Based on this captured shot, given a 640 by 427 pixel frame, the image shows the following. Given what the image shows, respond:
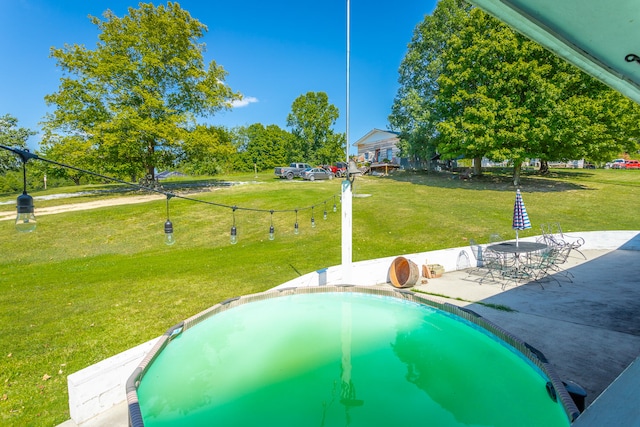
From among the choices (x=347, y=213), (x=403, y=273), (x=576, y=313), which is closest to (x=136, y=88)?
(x=347, y=213)

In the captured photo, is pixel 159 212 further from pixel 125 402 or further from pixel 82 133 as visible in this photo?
pixel 125 402

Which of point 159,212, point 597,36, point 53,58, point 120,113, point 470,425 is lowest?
point 470,425

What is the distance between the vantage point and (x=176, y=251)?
1354cm

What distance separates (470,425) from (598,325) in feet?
12.3

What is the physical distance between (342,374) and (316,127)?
140 feet

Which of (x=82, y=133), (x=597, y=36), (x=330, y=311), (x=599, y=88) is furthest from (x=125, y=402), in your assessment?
(x=599, y=88)

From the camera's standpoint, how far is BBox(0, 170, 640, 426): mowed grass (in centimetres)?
571

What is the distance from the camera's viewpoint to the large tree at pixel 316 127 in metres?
45.1

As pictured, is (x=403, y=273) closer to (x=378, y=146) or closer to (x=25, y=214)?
(x=25, y=214)

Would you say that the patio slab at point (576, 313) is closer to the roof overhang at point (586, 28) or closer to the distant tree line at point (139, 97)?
the roof overhang at point (586, 28)

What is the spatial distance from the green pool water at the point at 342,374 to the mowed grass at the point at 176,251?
110 centimetres

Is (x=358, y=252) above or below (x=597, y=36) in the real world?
below

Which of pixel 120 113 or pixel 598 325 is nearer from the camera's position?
pixel 598 325

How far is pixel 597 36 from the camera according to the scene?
2.26 metres
